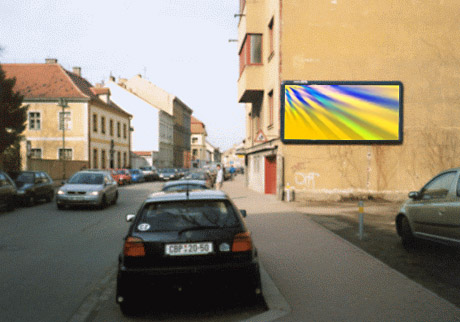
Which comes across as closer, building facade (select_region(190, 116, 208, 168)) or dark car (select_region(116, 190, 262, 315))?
dark car (select_region(116, 190, 262, 315))

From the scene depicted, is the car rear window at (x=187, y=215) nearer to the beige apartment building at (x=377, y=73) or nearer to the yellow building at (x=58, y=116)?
the beige apartment building at (x=377, y=73)

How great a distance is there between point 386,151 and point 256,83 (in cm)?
796

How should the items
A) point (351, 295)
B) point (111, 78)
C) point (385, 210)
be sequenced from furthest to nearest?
point (111, 78)
point (385, 210)
point (351, 295)

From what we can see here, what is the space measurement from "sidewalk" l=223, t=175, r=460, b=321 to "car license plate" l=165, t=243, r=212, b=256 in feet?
3.41

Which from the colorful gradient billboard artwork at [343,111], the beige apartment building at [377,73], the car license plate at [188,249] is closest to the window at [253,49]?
the beige apartment building at [377,73]

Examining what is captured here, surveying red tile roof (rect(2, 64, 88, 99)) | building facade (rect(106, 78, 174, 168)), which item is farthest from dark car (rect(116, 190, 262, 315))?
building facade (rect(106, 78, 174, 168))

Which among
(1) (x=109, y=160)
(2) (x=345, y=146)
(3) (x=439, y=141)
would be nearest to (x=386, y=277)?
(2) (x=345, y=146)

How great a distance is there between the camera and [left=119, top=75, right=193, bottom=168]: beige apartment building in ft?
237

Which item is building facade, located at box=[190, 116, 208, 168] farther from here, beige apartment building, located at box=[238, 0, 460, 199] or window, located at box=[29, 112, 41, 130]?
beige apartment building, located at box=[238, 0, 460, 199]

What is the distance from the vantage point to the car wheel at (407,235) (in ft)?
26.8

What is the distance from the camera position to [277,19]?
773 inches

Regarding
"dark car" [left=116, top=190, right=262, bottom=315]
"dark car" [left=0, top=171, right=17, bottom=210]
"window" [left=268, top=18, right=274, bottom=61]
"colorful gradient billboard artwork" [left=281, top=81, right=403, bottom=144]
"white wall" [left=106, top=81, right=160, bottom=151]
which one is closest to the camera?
"dark car" [left=116, top=190, right=262, bottom=315]

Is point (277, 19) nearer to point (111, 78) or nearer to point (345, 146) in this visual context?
point (345, 146)

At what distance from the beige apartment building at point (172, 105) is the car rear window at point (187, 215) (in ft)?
194
